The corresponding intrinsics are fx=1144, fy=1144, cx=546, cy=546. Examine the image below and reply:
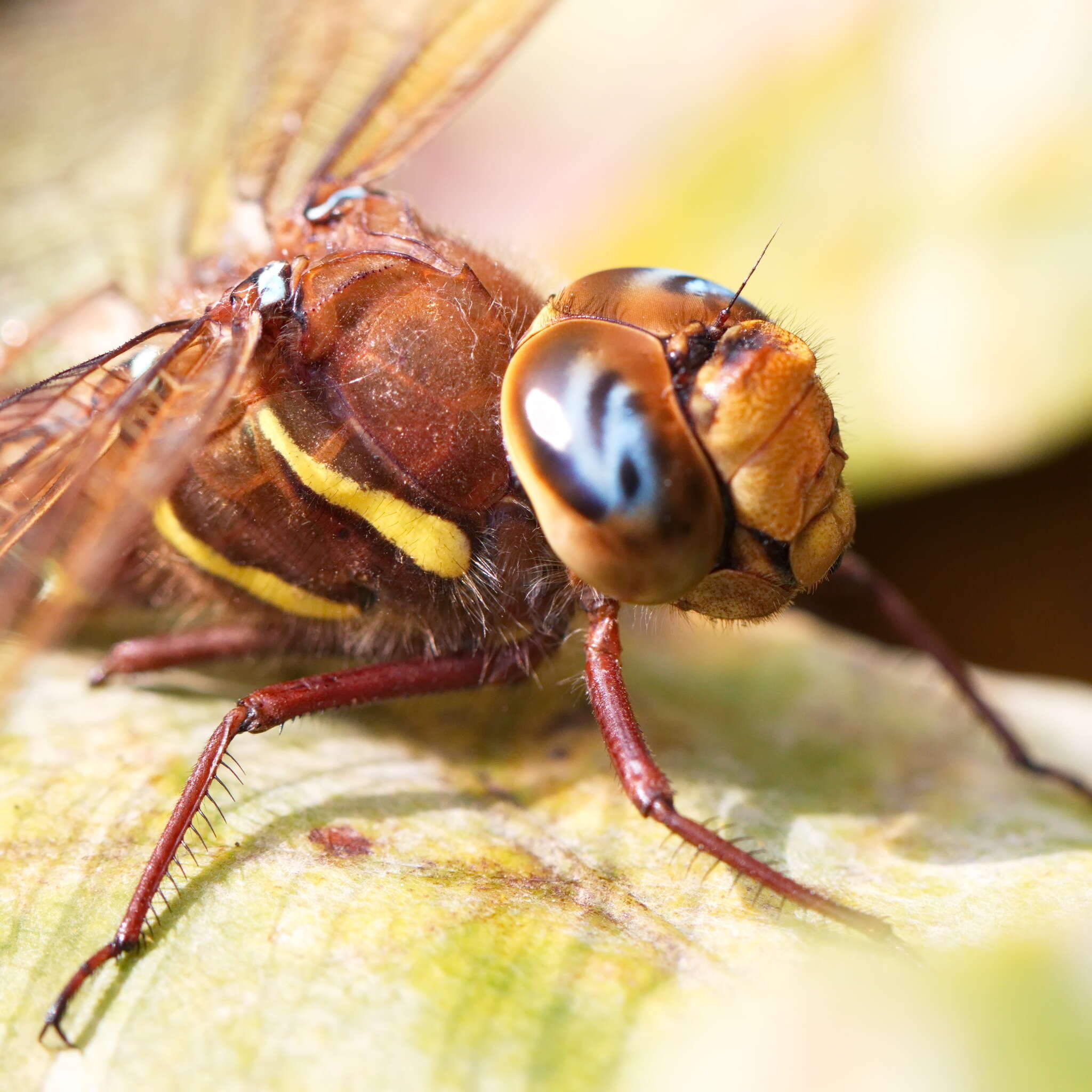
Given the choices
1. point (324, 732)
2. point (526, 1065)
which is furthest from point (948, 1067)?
point (324, 732)

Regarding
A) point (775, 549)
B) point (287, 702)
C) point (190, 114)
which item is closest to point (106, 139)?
point (190, 114)

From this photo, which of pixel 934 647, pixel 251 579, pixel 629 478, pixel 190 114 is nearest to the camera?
pixel 629 478

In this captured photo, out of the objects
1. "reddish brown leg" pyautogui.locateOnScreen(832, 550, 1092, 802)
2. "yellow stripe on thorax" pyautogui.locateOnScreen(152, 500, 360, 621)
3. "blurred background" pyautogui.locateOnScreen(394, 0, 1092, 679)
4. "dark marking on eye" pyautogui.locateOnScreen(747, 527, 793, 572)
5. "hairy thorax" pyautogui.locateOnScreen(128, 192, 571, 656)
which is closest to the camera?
"dark marking on eye" pyautogui.locateOnScreen(747, 527, 793, 572)

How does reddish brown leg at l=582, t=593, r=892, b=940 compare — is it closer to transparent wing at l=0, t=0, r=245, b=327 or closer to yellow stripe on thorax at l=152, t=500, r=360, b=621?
yellow stripe on thorax at l=152, t=500, r=360, b=621

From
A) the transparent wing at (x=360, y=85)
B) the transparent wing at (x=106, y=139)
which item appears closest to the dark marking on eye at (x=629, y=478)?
the transparent wing at (x=360, y=85)

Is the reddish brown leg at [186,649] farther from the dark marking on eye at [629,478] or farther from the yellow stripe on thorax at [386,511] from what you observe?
the dark marking on eye at [629,478]

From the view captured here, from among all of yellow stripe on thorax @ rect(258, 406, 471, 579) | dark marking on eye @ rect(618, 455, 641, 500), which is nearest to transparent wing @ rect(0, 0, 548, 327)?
yellow stripe on thorax @ rect(258, 406, 471, 579)

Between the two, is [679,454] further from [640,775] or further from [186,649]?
[186,649]

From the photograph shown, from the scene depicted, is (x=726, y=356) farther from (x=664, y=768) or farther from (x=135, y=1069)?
(x=135, y=1069)
